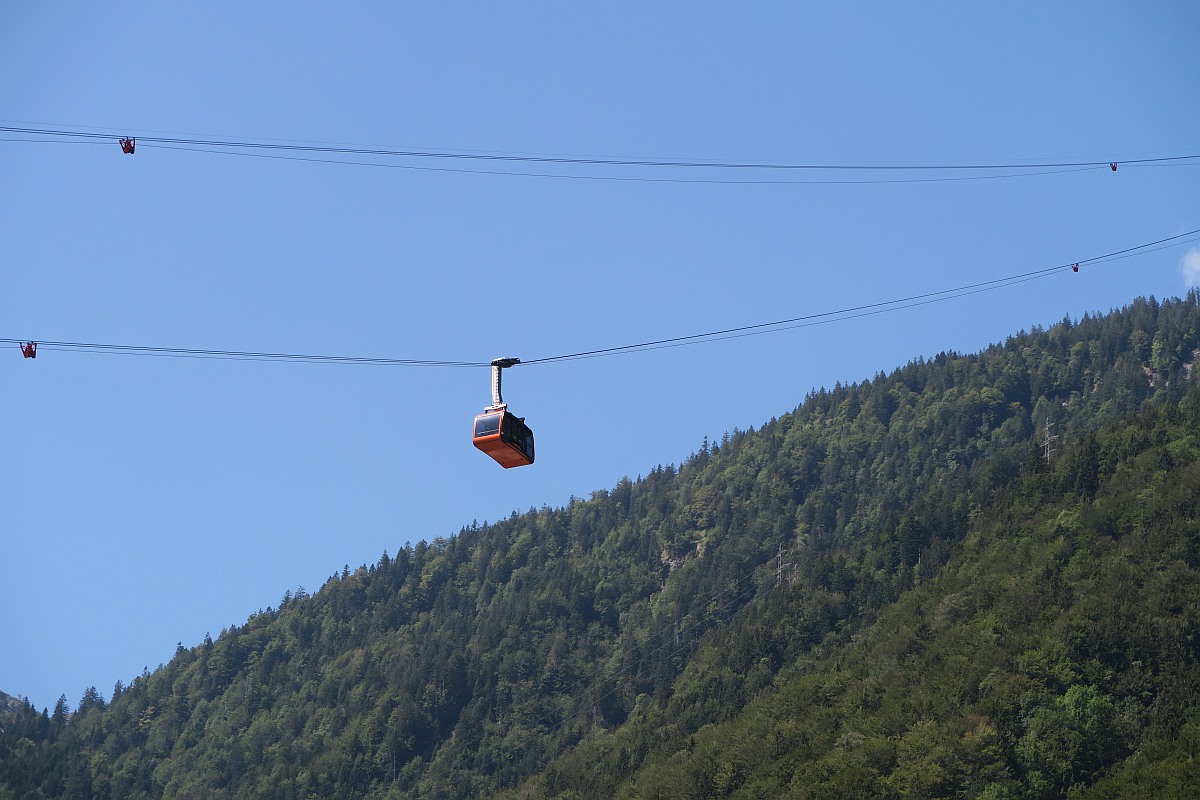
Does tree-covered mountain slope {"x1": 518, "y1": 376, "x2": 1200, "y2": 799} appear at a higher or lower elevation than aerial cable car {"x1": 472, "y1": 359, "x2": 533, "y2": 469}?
lower

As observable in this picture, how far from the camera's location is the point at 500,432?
170ft

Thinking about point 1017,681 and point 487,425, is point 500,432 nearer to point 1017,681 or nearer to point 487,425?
point 487,425

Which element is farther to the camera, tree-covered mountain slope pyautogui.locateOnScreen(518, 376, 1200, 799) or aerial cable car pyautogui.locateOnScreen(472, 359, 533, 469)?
tree-covered mountain slope pyautogui.locateOnScreen(518, 376, 1200, 799)

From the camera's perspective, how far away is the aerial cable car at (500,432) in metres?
51.9

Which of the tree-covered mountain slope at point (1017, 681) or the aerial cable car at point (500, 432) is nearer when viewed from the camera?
the aerial cable car at point (500, 432)

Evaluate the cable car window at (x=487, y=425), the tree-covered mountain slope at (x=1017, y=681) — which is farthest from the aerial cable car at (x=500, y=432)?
the tree-covered mountain slope at (x=1017, y=681)

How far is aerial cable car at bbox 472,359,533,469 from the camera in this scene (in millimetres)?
51938

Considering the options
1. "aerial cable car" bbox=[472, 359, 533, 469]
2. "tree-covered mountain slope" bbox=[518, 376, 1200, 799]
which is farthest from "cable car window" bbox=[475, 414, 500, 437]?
"tree-covered mountain slope" bbox=[518, 376, 1200, 799]

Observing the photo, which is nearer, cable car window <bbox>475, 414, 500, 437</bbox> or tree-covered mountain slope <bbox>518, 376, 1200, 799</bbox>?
cable car window <bbox>475, 414, 500, 437</bbox>

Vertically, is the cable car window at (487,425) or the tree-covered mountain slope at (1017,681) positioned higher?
the cable car window at (487,425)

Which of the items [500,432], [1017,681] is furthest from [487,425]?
[1017,681]

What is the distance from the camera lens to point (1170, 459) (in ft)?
582

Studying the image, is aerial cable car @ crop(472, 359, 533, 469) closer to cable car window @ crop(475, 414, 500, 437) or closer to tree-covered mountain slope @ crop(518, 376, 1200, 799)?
cable car window @ crop(475, 414, 500, 437)

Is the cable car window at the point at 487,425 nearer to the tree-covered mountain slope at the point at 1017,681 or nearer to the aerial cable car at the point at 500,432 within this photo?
the aerial cable car at the point at 500,432
